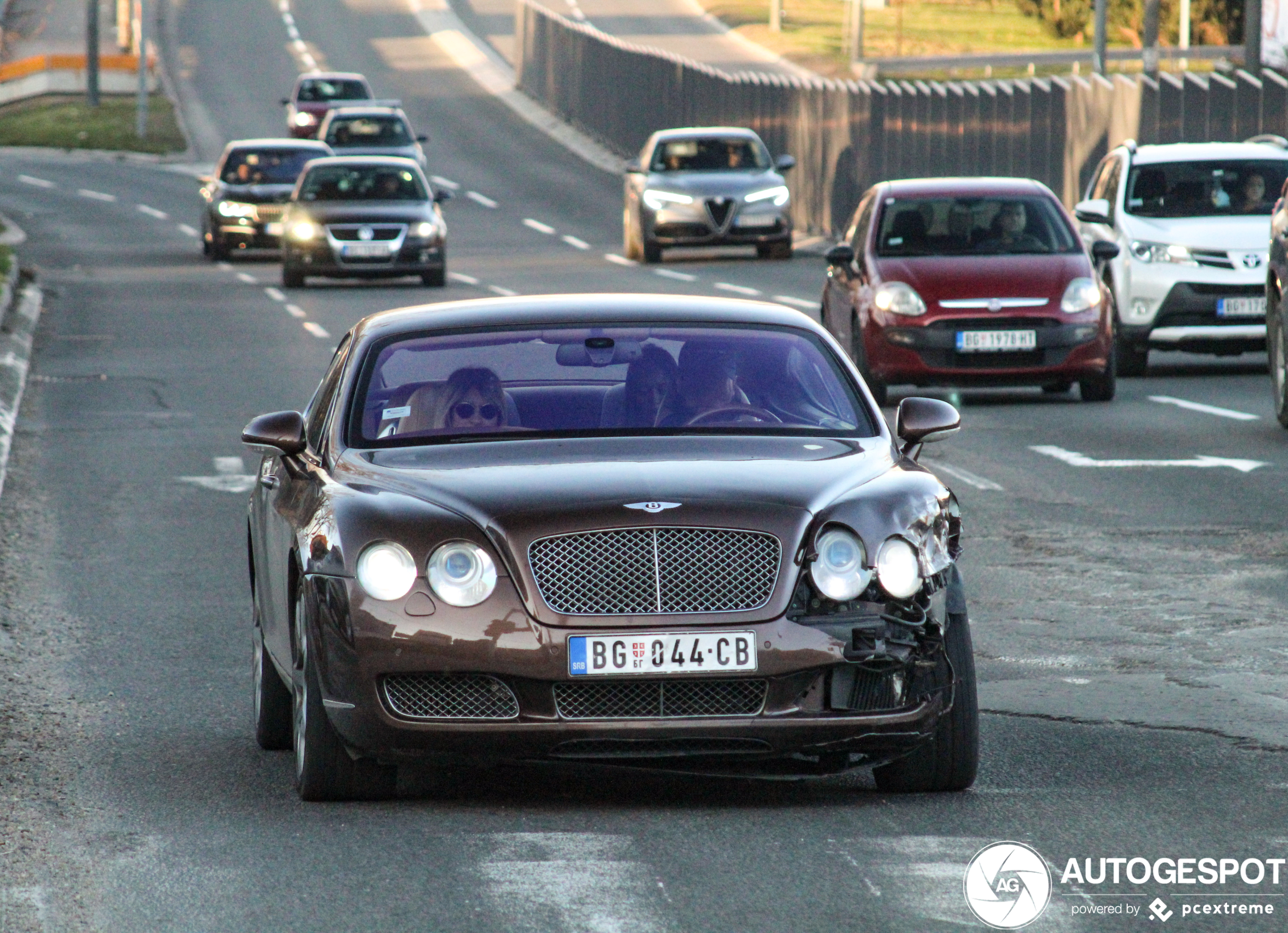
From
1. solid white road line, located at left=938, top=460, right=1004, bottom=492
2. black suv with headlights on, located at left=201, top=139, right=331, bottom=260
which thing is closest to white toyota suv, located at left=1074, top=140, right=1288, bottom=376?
solid white road line, located at left=938, top=460, right=1004, bottom=492

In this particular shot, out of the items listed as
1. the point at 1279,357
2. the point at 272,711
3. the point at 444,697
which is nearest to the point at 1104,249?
the point at 1279,357

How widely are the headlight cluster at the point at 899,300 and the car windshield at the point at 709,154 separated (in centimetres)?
2045

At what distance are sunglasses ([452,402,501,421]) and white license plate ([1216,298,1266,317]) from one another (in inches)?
568

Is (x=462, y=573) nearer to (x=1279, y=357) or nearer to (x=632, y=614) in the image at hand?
(x=632, y=614)

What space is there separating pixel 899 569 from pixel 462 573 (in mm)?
1074

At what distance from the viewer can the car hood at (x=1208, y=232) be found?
2128cm

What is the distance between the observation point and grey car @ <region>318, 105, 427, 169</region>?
2040 inches

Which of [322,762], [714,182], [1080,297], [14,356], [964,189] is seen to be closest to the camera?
[322,762]

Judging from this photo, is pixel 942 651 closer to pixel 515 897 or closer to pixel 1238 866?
pixel 1238 866

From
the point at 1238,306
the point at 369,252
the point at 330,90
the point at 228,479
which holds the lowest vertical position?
the point at 330,90

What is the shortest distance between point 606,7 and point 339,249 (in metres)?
66.2

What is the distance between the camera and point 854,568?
6.67 m

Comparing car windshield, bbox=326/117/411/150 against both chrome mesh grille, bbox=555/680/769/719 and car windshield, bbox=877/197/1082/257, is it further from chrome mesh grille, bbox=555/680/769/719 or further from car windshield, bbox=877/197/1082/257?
chrome mesh grille, bbox=555/680/769/719

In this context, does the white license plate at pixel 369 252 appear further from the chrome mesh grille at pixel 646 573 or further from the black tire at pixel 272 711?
the chrome mesh grille at pixel 646 573
